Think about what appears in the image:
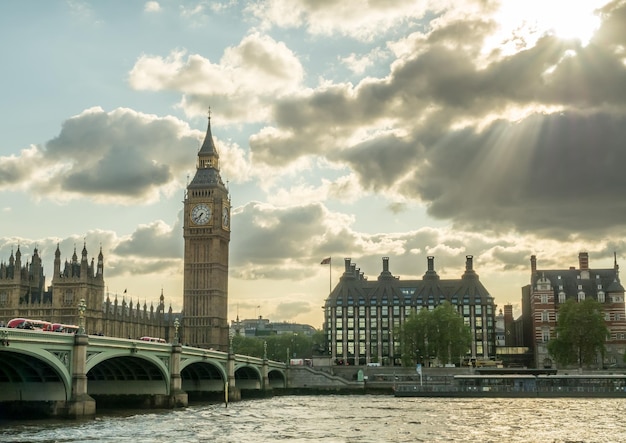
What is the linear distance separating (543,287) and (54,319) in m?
82.9

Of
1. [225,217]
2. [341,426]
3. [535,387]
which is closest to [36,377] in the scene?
[341,426]

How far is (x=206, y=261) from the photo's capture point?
577 feet

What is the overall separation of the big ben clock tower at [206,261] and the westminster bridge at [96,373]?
57.8 metres

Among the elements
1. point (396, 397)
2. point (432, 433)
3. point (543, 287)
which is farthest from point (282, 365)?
point (432, 433)

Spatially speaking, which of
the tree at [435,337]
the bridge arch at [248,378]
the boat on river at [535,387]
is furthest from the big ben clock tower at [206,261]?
the boat on river at [535,387]

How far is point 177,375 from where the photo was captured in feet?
277

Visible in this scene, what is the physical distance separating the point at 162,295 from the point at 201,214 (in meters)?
19.3

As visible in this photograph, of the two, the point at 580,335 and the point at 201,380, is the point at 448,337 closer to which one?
the point at 580,335

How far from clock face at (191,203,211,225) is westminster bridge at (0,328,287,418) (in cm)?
6611

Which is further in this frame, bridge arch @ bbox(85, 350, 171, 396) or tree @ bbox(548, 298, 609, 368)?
tree @ bbox(548, 298, 609, 368)

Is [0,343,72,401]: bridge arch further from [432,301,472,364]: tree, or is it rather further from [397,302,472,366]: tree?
[432,301,472,364]: tree

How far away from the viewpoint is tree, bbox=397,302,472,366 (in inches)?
5822

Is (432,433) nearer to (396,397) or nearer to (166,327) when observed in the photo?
(396,397)

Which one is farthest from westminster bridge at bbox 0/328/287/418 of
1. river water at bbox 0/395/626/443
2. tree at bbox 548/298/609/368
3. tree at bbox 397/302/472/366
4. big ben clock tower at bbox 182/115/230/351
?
big ben clock tower at bbox 182/115/230/351
